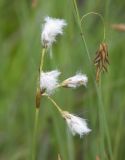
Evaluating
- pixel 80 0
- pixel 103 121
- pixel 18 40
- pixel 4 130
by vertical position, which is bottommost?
pixel 103 121

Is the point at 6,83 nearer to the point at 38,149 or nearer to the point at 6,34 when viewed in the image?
the point at 6,34

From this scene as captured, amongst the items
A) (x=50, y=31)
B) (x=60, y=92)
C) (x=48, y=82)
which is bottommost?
(x=48, y=82)

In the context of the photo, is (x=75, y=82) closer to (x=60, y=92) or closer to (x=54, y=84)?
(x=54, y=84)

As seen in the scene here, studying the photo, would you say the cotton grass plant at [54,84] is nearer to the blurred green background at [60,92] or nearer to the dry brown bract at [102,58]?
the dry brown bract at [102,58]

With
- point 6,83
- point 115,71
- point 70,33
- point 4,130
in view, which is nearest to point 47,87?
point 70,33

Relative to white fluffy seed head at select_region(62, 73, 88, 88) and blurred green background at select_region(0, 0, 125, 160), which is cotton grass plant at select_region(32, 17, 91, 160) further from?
blurred green background at select_region(0, 0, 125, 160)

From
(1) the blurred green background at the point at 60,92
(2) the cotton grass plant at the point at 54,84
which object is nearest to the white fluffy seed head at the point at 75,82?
(2) the cotton grass plant at the point at 54,84

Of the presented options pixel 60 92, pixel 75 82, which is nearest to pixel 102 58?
pixel 75 82

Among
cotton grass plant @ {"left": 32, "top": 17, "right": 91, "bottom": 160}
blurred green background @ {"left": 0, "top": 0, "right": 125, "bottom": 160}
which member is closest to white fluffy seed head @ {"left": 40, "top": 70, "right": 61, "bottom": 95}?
cotton grass plant @ {"left": 32, "top": 17, "right": 91, "bottom": 160}
